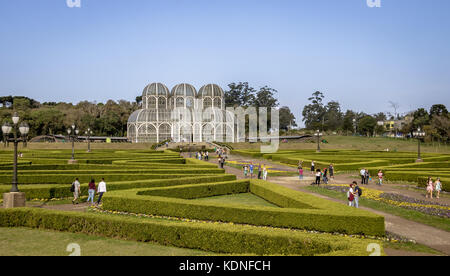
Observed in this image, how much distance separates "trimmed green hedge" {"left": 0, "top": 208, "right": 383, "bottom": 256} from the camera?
9.54 m

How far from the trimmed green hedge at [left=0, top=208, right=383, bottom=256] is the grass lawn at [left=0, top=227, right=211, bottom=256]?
281 mm

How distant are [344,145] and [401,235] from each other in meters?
65.5

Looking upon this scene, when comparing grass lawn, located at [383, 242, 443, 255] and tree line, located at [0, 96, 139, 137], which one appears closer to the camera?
grass lawn, located at [383, 242, 443, 255]

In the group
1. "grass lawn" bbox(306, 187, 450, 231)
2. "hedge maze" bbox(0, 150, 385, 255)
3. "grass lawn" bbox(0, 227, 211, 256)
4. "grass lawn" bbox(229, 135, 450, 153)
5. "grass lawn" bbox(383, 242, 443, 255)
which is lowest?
"grass lawn" bbox(383, 242, 443, 255)

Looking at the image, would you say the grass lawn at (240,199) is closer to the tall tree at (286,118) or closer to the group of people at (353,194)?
the group of people at (353,194)

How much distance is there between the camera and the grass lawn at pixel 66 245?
10758mm

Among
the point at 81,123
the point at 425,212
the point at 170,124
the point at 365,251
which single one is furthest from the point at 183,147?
the point at 365,251

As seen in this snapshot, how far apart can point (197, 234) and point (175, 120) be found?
66.2 metres

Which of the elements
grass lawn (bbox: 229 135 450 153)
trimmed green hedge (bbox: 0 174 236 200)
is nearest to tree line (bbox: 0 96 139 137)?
grass lawn (bbox: 229 135 450 153)

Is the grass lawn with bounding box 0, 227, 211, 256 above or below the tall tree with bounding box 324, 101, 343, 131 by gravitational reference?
below

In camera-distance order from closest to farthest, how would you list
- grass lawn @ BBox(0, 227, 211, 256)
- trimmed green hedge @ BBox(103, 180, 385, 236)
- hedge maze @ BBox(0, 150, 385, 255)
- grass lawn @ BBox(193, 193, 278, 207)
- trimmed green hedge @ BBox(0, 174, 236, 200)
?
hedge maze @ BBox(0, 150, 385, 255) → grass lawn @ BBox(0, 227, 211, 256) → trimmed green hedge @ BBox(103, 180, 385, 236) → trimmed green hedge @ BBox(0, 174, 236, 200) → grass lawn @ BBox(193, 193, 278, 207)

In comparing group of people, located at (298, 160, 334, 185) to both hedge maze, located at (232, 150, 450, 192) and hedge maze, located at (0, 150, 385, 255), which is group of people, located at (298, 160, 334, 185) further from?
hedge maze, located at (0, 150, 385, 255)

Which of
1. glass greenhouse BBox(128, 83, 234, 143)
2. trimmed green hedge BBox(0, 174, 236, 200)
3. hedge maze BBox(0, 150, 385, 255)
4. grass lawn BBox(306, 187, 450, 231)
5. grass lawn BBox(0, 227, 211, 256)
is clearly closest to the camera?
hedge maze BBox(0, 150, 385, 255)
